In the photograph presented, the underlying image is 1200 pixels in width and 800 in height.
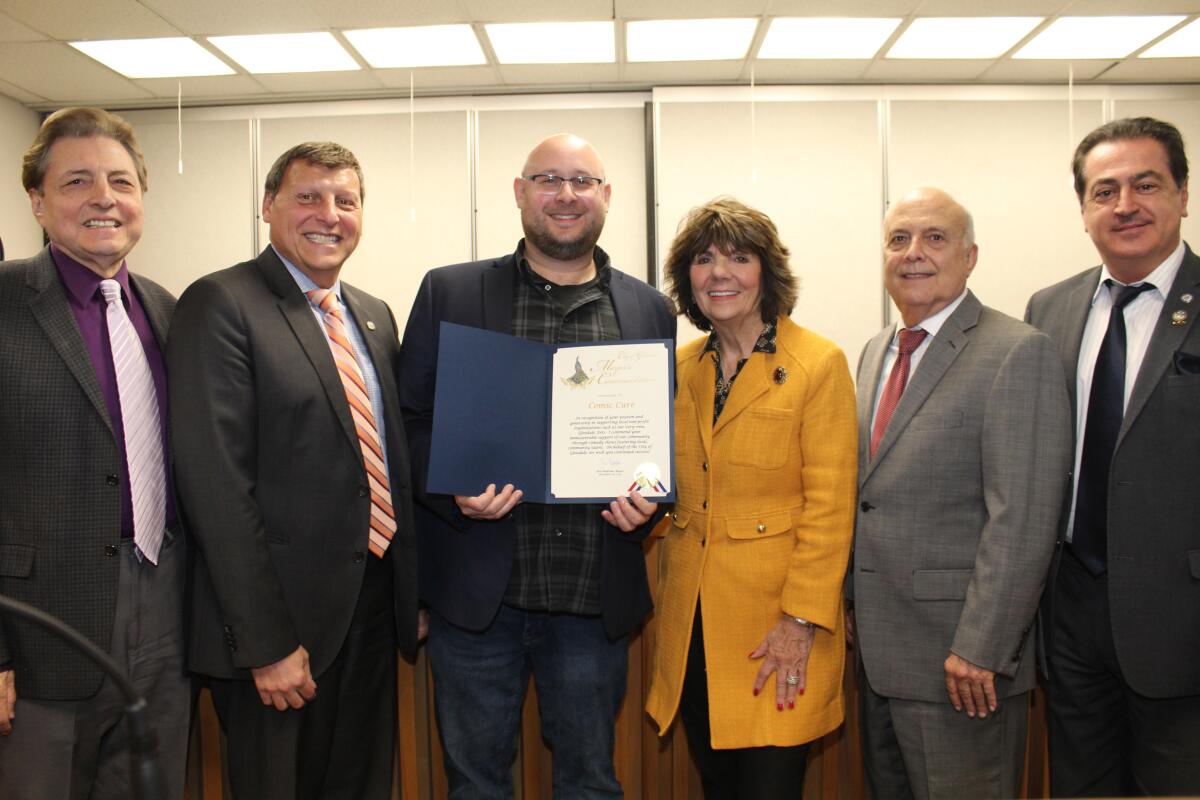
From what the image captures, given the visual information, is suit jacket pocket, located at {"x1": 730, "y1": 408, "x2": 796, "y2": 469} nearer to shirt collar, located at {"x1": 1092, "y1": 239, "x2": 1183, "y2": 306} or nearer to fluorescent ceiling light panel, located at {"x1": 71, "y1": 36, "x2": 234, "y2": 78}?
shirt collar, located at {"x1": 1092, "y1": 239, "x2": 1183, "y2": 306}

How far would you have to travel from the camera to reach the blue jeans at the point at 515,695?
5.93 ft

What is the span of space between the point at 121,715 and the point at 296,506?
1.97 feet

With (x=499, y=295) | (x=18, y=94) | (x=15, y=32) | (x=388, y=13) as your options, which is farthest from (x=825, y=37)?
(x=18, y=94)

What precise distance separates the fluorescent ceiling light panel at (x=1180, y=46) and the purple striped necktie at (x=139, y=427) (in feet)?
21.0

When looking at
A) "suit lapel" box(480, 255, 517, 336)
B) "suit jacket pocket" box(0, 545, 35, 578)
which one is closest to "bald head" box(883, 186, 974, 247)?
"suit lapel" box(480, 255, 517, 336)

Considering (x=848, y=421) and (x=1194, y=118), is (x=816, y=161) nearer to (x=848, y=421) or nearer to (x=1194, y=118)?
(x=1194, y=118)

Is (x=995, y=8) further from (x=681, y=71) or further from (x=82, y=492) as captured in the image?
(x=82, y=492)

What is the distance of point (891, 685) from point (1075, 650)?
53 cm

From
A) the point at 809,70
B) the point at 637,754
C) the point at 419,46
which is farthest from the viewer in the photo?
the point at 809,70

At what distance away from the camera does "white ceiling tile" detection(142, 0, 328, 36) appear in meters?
4.47

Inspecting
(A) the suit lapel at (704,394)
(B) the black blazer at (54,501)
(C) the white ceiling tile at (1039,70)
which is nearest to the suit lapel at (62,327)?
(B) the black blazer at (54,501)

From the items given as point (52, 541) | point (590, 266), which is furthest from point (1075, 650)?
point (52, 541)

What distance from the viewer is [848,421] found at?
168 centimetres

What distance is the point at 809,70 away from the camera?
18.4 ft
